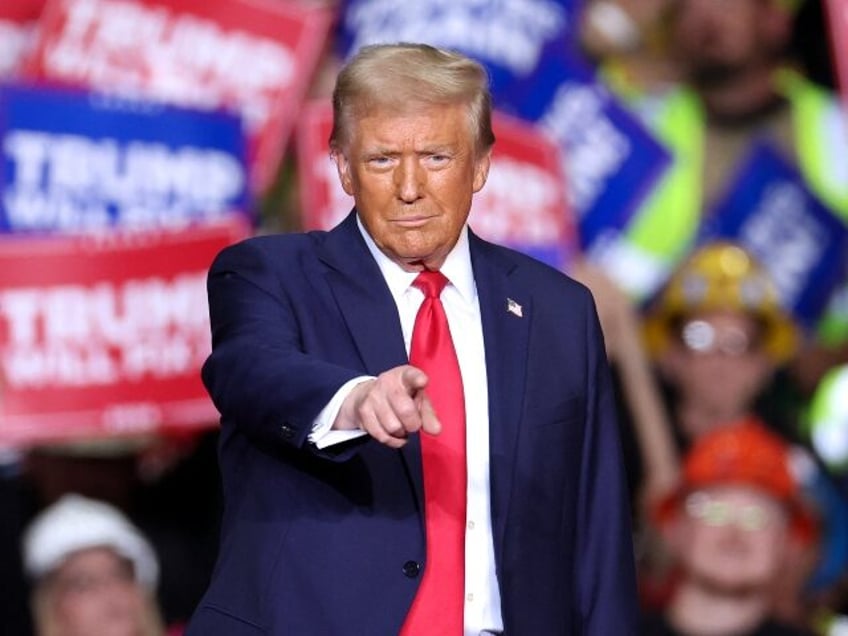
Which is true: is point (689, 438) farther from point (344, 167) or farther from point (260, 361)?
point (260, 361)

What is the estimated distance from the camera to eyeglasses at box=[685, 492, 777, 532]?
18.9ft

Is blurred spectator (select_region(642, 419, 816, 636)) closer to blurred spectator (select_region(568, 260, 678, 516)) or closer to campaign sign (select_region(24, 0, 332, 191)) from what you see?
blurred spectator (select_region(568, 260, 678, 516))

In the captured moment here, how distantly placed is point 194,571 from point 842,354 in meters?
2.34

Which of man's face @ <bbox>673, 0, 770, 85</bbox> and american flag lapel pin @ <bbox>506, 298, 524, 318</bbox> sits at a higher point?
american flag lapel pin @ <bbox>506, 298, 524, 318</bbox>

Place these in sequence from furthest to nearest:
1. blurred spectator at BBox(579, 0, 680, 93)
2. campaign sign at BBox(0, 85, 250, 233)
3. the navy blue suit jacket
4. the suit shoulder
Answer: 1. blurred spectator at BBox(579, 0, 680, 93)
2. campaign sign at BBox(0, 85, 250, 233)
3. the suit shoulder
4. the navy blue suit jacket

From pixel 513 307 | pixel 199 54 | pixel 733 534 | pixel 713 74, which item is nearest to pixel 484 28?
pixel 199 54

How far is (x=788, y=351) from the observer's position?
691 cm

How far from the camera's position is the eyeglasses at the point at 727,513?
5762mm

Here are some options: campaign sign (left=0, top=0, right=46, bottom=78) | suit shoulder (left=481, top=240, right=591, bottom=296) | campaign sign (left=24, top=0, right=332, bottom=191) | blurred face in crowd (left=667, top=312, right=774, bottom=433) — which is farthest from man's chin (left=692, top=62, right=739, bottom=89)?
suit shoulder (left=481, top=240, right=591, bottom=296)

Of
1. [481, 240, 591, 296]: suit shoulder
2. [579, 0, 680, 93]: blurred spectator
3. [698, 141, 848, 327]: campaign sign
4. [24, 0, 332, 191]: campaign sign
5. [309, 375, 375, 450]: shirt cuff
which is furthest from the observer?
[579, 0, 680, 93]: blurred spectator

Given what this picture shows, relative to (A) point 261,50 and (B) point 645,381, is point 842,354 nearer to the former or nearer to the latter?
(B) point 645,381

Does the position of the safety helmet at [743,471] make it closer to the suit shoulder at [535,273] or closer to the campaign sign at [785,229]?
the campaign sign at [785,229]

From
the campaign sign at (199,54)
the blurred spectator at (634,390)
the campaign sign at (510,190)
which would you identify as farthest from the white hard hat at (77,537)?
the blurred spectator at (634,390)

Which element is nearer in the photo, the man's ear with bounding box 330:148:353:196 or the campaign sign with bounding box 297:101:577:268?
the man's ear with bounding box 330:148:353:196
